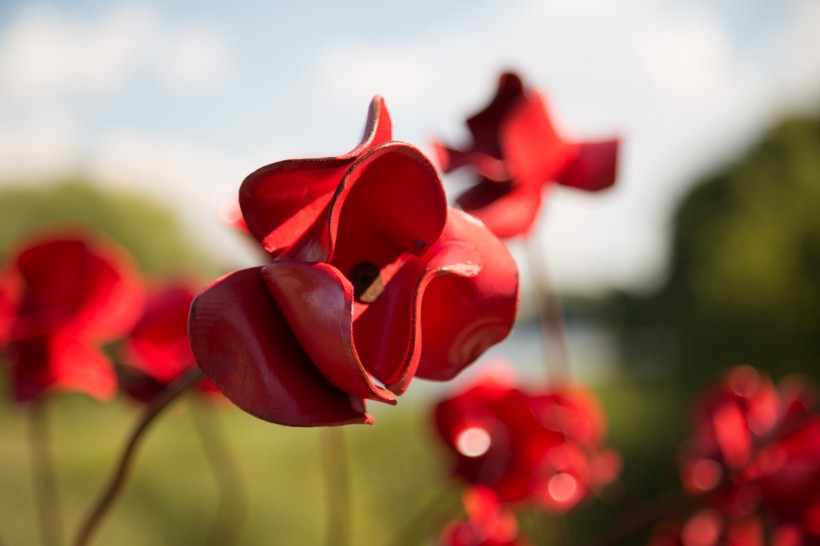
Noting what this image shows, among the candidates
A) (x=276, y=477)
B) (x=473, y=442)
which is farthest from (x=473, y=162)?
(x=276, y=477)

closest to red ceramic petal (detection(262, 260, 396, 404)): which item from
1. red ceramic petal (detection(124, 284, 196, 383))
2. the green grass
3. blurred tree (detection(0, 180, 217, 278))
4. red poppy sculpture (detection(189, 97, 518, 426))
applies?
red poppy sculpture (detection(189, 97, 518, 426))

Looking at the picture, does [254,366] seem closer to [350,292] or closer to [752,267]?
[350,292]

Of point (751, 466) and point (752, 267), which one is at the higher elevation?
point (751, 466)

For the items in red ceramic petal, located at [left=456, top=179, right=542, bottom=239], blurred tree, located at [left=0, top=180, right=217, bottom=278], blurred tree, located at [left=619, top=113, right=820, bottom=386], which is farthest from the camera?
blurred tree, located at [left=0, top=180, right=217, bottom=278]

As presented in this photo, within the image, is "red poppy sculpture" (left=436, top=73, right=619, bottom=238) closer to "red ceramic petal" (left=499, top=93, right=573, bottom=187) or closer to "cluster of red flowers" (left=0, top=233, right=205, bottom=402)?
"red ceramic petal" (left=499, top=93, right=573, bottom=187)

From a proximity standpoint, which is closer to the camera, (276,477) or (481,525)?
(481,525)

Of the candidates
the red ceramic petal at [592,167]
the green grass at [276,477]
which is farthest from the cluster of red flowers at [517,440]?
the green grass at [276,477]
